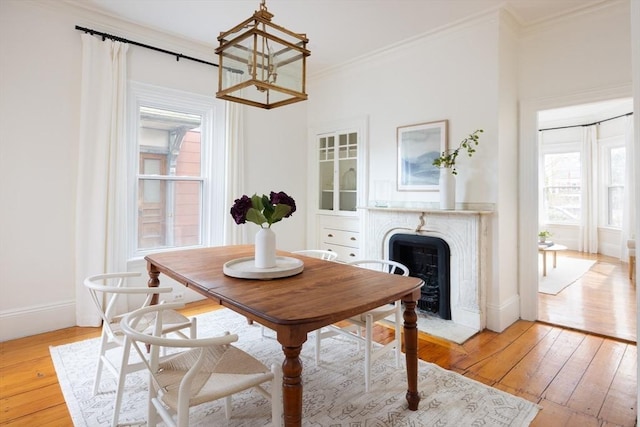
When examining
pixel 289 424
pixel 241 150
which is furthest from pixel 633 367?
pixel 241 150

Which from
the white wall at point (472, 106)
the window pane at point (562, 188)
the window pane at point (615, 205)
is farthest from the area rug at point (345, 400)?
the window pane at point (562, 188)

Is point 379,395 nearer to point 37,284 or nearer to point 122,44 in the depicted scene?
point 37,284

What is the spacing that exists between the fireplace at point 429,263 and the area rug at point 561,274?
1.88 metres

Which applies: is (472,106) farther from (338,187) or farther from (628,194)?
(628,194)

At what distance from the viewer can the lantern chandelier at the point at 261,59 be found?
180 cm

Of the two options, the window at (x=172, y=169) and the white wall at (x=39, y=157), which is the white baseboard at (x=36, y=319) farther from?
the window at (x=172, y=169)

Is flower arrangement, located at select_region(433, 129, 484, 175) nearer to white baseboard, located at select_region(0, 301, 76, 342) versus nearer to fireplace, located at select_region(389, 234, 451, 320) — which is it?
fireplace, located at select_region(389, 234, 451, 320)

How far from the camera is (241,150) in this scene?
169 inches

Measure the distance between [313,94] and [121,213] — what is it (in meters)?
3.04

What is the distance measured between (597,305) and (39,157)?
19.5 ft

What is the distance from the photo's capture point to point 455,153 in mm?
3363

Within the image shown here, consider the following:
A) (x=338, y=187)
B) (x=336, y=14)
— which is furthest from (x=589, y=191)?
(x=336, y=14)

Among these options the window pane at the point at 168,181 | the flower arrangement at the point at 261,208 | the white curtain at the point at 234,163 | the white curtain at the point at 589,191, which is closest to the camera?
the flower arrangement at the point at 261,208

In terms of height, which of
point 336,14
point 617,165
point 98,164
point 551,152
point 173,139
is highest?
point 336,14
